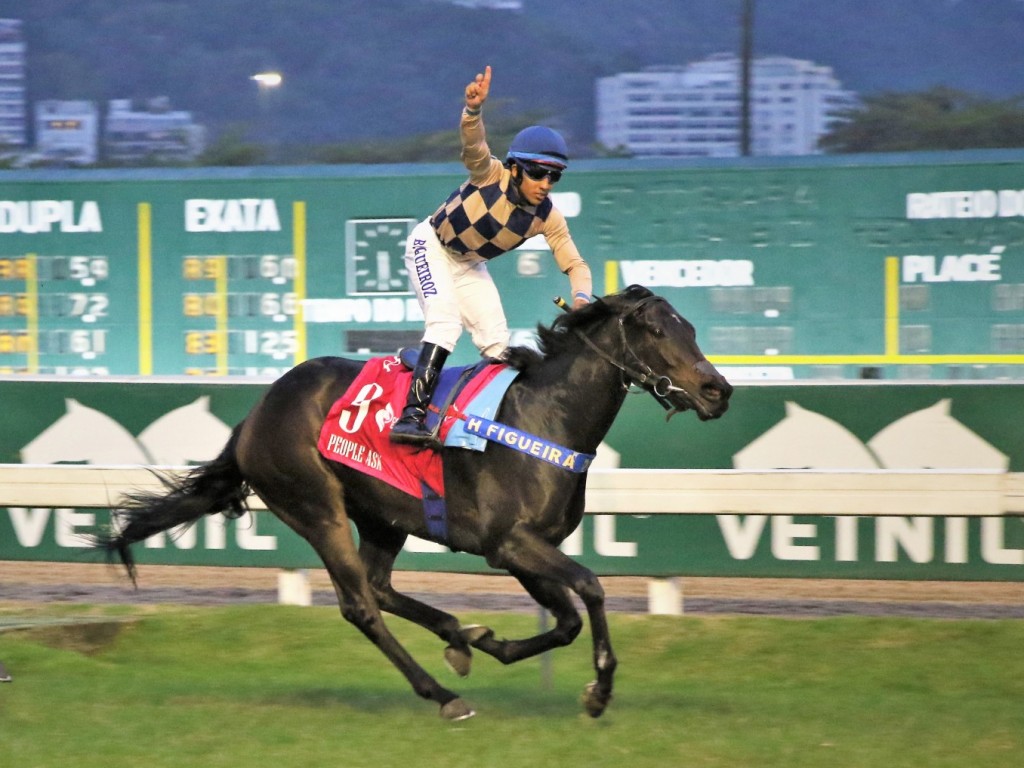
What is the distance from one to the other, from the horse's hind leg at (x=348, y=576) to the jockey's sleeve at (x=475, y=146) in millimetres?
1457

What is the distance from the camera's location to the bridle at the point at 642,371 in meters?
5.32

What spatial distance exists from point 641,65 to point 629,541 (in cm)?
1249

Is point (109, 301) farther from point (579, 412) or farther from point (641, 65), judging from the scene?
point (579, 412)

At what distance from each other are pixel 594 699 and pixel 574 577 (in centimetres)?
43

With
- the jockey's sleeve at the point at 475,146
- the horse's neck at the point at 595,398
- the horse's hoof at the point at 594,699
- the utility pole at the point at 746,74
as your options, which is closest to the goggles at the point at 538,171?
the jockey's sleeve at the point at 475,146

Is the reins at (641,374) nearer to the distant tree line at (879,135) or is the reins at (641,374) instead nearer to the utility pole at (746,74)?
the distant tree line at (879,135)

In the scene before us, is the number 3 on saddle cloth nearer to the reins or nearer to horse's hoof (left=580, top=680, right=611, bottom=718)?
the reins

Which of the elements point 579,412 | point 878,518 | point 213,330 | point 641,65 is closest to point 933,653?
point 878,518

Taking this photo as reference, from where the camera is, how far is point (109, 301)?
1602 centimetres

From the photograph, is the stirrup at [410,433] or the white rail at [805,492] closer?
the stirrup at [410,433]

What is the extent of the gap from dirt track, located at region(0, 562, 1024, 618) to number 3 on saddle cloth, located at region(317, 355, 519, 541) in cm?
278

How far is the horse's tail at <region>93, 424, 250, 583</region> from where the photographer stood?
636cm

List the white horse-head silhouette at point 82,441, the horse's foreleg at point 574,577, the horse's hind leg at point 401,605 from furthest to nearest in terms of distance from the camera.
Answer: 1. the white horse-head silhouette at point 82,441
2. the horse's hind leg at point 401,605
3. the horse's foreleg at point 574,577

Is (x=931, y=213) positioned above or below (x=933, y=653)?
above
